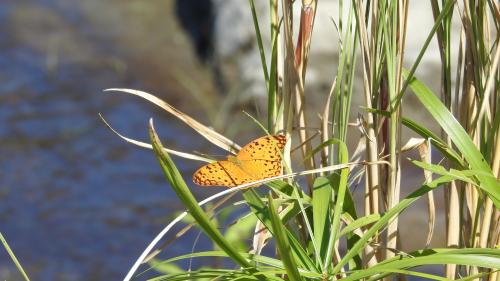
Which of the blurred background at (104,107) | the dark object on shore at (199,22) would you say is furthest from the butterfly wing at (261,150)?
the dark object on shore at (199,22)

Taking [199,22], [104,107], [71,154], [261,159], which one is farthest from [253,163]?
[199,22]

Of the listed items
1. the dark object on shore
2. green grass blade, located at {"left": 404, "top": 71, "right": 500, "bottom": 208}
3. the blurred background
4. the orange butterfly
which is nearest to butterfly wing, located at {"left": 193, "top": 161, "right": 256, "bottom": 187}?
the orange butterfly

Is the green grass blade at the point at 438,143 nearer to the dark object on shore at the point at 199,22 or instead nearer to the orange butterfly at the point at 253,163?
the orange butterfly at the point at 253,163

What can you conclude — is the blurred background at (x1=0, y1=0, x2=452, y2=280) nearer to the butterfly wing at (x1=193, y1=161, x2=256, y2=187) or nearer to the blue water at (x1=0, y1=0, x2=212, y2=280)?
the blue water at (x1=0, y1=0, x2=212, y2=280)

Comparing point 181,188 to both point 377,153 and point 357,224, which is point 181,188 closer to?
A: point 357,224

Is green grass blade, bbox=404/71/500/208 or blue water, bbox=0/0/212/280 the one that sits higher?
green grass blade, bbox=404/71/500/208

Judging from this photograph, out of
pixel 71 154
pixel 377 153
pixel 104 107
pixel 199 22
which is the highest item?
pixel 377 153

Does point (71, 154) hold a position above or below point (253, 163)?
below

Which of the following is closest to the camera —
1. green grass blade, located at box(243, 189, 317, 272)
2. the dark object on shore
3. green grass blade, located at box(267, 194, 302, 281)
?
green grass blade, located at box(267, 194, 302, 281)
